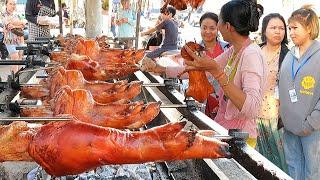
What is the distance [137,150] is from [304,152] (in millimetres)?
3278

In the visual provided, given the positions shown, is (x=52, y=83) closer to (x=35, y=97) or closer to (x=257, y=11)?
(x=35, y=97)

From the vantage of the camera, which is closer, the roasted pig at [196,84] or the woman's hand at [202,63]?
the woman's hand at [202,63]

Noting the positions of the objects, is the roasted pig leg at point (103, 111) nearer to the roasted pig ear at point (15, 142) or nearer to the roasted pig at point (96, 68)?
the roasted pig ear at point (15, 142)

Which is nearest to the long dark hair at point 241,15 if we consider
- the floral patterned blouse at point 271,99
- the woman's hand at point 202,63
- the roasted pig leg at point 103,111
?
the woman's hand at point 202,63

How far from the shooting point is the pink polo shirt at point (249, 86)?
326cm

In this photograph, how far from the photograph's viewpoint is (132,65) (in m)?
4.52

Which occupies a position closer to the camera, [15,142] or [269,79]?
[15,142]

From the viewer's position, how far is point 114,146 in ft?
5.93

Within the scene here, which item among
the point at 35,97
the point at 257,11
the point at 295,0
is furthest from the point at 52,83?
the point at 295,0

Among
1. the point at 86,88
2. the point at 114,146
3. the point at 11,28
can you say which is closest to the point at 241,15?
the point at 86,88

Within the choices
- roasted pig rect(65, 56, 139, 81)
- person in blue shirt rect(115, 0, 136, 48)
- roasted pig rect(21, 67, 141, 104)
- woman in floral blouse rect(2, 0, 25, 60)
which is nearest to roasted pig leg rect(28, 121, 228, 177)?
roasted pig rect(21, 67, 141, 104)

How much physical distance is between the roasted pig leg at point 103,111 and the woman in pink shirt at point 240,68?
2.36 ft

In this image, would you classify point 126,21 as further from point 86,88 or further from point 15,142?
point 15,142

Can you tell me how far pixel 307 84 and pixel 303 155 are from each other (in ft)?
2.65
